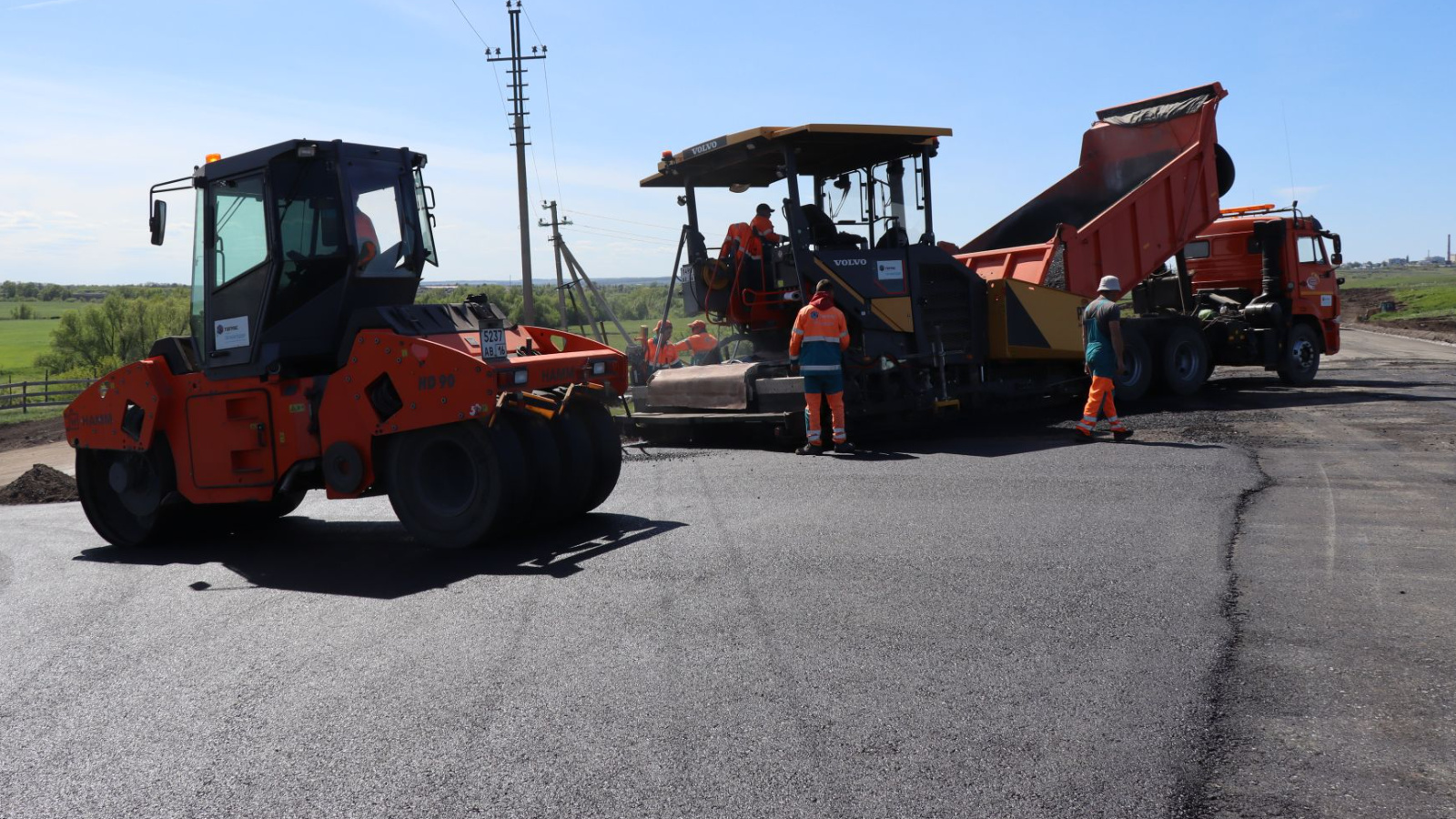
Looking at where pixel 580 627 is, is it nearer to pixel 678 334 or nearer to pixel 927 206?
pixel 927 206

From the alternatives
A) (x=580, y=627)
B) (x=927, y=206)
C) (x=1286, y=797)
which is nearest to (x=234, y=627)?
(x=580, y=627)

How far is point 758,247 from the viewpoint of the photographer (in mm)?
12000

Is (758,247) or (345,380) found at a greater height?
(758,247)

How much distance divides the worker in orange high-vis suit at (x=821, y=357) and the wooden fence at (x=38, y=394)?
1137 inches

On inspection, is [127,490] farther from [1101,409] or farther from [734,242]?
[1101,409]

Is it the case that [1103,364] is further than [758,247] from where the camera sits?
No

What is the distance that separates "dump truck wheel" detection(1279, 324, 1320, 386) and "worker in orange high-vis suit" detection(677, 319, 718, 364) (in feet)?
27.5

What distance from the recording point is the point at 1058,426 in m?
12.3

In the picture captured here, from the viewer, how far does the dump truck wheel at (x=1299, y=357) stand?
53.5 ft

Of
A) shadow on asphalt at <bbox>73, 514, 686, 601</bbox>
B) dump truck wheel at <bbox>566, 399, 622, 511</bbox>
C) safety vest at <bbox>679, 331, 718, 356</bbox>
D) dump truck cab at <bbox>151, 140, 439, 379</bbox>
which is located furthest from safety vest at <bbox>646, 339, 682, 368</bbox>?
dump truck cab at <bbox>151, 140, 439, 379</bbox>

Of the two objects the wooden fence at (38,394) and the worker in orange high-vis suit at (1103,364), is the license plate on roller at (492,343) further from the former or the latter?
the wooden fence at (38,394)

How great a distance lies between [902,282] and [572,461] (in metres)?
5.27

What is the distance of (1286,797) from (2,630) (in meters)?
5.89

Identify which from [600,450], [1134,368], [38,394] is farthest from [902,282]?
[38,394]
